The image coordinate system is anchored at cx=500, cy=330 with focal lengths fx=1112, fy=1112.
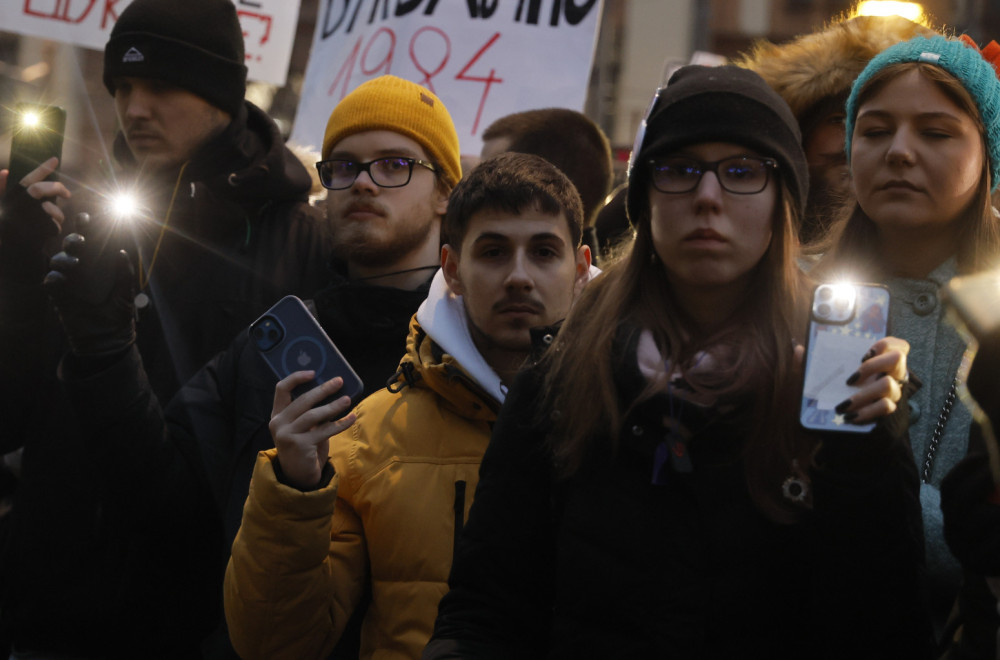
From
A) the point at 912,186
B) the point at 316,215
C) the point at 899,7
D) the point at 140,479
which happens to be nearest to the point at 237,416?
the point at 140,479

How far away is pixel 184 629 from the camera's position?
2.71 m

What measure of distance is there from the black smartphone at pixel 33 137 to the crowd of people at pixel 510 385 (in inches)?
Answer: 2.4

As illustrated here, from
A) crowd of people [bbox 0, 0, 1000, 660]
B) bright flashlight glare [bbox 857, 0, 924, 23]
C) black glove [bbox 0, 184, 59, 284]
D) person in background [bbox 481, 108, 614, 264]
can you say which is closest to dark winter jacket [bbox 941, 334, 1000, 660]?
crowd of people [bbox 0, 0, 1000, 660]

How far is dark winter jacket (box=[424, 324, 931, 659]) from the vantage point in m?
1.51

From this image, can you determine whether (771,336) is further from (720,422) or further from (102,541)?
(102,541)

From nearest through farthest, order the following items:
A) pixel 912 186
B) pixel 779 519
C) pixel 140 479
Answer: pixel 779 519
pixel 912 186
pixel 140 479

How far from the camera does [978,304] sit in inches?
52.1

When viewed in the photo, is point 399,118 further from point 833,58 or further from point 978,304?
point 978,304

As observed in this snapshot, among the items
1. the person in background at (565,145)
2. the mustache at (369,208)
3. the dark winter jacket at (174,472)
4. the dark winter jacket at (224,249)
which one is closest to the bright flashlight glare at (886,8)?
the person in background at (565,145)

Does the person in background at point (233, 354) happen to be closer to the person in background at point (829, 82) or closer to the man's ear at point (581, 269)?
the man's ear at point (581, 269)

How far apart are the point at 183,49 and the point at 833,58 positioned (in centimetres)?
186

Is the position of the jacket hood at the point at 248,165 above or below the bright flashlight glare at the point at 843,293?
above

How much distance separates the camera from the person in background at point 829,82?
278 centimetres

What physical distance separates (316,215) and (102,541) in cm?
113
